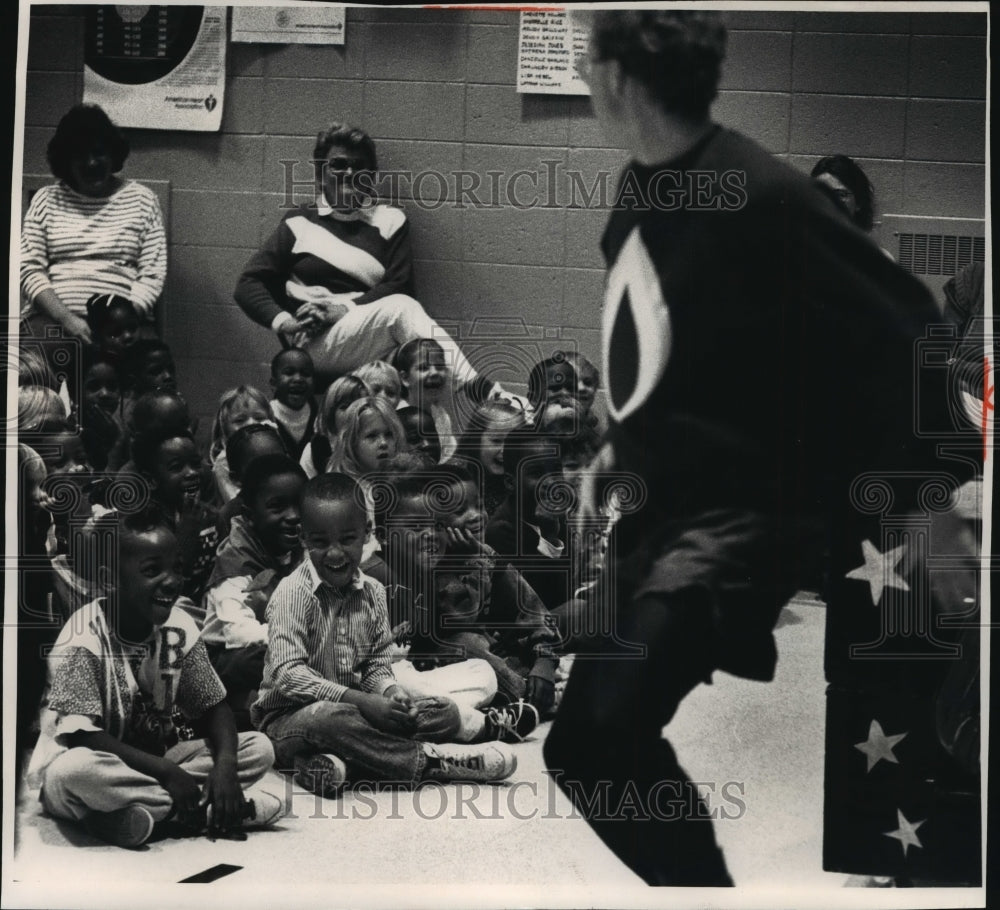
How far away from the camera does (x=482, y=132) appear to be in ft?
14.3

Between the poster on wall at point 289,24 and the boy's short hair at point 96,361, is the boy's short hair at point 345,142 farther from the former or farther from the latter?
the boy's short hair at point 96,361

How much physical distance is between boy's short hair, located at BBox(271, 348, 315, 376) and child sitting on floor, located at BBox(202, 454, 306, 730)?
28 centimetres

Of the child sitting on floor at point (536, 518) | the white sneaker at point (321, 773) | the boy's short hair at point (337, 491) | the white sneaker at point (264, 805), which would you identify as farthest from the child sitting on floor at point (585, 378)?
the white sneaker at point (264, 805)

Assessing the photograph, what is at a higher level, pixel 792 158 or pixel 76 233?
pixel 792 158

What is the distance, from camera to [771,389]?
4309 mm

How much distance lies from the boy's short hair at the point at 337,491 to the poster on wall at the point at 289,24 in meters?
1.33

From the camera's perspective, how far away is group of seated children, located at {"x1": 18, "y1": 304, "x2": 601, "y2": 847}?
436 centimetres

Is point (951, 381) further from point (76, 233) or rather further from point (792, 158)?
point (76, 233)

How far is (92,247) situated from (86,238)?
0.03 metres

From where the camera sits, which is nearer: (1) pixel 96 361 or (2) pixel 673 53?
(2) pixel 673 53

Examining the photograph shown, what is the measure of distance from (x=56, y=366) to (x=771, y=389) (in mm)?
2184

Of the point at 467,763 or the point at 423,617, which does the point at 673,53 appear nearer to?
the point at 423,617

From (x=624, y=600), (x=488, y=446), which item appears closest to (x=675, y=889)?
(x=624, y=600)


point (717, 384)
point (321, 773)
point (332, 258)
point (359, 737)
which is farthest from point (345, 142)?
point (321, 773)
